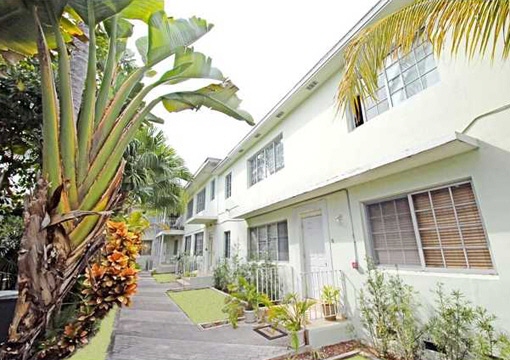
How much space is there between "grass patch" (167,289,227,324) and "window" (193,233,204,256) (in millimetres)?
6111

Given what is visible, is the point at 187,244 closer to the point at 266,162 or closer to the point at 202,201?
the point at 202,201

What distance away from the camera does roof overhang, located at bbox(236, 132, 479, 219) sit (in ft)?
13.3

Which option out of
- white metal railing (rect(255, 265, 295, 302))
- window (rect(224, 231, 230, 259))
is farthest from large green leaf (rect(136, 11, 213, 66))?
window (rect(224, 231, 230, 259))

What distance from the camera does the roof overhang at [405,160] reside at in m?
4.04

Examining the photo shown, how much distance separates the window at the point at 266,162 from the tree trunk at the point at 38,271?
8815 mm

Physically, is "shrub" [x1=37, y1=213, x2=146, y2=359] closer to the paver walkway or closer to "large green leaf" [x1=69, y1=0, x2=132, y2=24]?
"large green leaf" [x1=69, y1=0, x2=132, y2=24]

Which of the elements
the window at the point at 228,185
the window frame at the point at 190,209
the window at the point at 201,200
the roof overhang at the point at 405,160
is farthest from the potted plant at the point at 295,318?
the window frame at the point at 190,209

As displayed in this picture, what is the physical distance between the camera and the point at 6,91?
4.02 m

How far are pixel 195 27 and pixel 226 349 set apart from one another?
5.95m

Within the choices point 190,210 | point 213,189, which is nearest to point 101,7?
point 213,189

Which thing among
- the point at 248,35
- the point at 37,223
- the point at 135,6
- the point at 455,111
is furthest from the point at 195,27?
the point at 455,111

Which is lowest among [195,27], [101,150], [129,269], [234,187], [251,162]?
[129,269]

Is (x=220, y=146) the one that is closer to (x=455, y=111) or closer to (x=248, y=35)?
(x=248, y=35)

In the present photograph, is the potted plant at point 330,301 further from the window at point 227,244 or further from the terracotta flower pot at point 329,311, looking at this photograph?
the window at point 227,244
